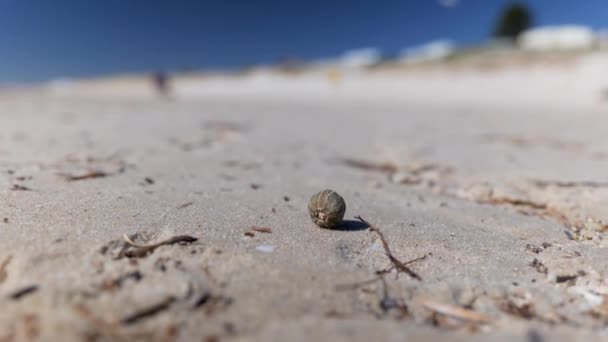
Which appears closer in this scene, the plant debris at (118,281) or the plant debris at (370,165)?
the plant debris at (118,281)

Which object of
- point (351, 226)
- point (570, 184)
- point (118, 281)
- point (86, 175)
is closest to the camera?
point (118, 281)

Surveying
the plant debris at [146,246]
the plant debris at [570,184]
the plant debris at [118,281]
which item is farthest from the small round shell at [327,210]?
the plant debris at [570,184]

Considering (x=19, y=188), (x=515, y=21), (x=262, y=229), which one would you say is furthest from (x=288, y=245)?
(x=515, y=21)

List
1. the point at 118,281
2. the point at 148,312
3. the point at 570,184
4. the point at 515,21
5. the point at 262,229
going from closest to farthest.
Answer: the point at 148,312 → the point at 118,281 → the point at 262,229 → the point at 570,184 → the point at 515,21

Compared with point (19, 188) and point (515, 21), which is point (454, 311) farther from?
point (515, 21)

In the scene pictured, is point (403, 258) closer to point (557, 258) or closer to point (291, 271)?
point (291, 271)

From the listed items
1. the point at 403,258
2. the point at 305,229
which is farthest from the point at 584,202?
the point at 305,229

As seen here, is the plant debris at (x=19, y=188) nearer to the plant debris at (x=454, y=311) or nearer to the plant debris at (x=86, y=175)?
the plant debris at (x=86, y=175)
